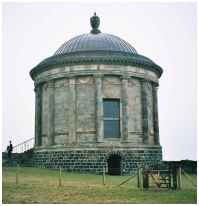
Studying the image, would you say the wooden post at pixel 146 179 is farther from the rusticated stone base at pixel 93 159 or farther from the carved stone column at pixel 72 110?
the carved stone column at pixel 72 110

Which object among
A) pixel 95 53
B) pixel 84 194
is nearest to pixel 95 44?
pixel 95 53

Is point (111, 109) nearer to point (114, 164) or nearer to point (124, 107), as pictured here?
point (124, 107)

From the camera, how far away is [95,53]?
31.1 meters

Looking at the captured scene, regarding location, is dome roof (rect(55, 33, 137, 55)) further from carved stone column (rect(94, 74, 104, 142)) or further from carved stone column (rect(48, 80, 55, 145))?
carved stone column (rect(48, 80, 55, 145))

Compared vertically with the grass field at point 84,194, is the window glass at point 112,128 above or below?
above

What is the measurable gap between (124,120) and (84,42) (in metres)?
7.37

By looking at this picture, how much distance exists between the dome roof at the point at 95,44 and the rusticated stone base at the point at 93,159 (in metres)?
7.76

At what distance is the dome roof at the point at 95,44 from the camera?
107ft

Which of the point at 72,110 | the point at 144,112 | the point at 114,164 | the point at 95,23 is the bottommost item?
the point at 114,164

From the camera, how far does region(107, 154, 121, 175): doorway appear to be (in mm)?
30391

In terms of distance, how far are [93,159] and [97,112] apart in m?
3.40

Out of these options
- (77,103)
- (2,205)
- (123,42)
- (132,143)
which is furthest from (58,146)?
(2,205)

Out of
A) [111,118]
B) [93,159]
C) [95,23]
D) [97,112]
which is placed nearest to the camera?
[93,159]

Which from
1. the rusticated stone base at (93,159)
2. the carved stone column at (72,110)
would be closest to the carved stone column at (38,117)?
the rusticated stone base at (93,159)
